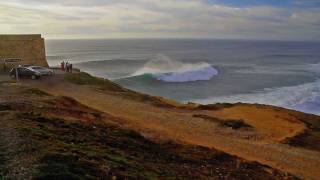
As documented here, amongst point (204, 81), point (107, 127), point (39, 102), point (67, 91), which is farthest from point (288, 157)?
point (204, 81)

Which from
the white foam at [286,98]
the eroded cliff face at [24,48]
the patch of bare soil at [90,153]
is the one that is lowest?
the white foam at [286,98]

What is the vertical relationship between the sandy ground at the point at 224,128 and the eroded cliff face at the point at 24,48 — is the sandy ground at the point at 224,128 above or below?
below

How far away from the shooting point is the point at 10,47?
32781 mm

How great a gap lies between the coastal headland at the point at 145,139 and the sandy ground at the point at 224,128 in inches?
1.6

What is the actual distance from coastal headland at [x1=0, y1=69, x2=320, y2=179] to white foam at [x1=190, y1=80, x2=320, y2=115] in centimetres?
1264

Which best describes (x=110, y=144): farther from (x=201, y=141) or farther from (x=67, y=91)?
(x=67, y=91)

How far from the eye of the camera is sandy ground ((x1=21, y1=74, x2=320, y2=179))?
1520 cm

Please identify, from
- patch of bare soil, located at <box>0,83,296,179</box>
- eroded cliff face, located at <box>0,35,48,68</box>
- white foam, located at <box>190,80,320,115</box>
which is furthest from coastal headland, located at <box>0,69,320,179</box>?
white foam, located at <box>190,80,320,115</box>

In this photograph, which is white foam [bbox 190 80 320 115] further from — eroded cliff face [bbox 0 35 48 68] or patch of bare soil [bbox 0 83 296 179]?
patch of bare soil [bbox 0 83 296 179]

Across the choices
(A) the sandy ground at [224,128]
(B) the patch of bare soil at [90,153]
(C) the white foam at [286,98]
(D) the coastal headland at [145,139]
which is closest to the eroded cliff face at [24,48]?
(A) the sandy ground at [224,128]

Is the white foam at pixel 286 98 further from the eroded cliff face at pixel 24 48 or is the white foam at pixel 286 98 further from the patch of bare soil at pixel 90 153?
the patch of bare soil at pixel 90 153

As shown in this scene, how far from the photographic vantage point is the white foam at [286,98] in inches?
1387

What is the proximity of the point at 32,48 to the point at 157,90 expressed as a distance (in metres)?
16.2

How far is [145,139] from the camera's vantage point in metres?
14.3
